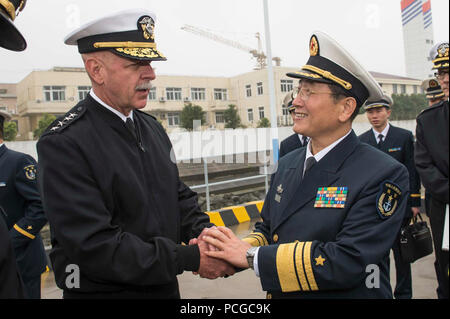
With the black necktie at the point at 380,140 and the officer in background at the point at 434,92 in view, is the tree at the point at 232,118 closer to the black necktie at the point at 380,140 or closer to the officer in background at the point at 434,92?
the officer in background at the point at 434,92

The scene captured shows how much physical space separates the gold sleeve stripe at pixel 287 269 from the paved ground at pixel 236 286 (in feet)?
8.40

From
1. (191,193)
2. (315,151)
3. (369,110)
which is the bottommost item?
(191,193)

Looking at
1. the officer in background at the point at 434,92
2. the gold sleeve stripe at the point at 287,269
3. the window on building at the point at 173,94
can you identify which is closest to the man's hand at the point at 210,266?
the gold sleeve stripe at the point at 287,269

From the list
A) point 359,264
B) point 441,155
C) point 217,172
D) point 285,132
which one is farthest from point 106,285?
point 217,172

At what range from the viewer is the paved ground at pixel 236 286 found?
4.28 m

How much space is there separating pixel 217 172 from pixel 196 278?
721 inches

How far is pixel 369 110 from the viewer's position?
4.57 m

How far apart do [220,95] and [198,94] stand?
3.86 metres

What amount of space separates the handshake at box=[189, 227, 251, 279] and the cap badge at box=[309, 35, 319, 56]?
3.77 ft

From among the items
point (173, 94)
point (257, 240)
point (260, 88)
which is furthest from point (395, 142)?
point (260, 88)

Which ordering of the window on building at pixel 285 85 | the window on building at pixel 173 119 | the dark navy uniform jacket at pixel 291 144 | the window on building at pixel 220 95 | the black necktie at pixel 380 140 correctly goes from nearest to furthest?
1. the black necktie at pixel 380 140
2. the dark navy uniform jacket at pixel 291 144
3. the window on building at pixel 285 85
4. the window on building at pixel 173 119
5. the window on building at pixel 220 95

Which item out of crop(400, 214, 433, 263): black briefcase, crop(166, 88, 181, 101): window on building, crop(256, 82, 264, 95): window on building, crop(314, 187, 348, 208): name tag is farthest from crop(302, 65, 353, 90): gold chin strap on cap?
crop(256, 82, 264, 95): window on building

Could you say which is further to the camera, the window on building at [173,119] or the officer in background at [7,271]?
the window on building at [173,119]

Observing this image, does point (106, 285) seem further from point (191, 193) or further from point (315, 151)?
point (315, 151)
